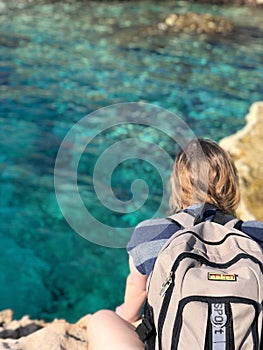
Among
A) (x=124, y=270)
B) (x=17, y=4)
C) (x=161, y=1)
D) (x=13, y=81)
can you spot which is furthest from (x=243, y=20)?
(x=124, y=270)

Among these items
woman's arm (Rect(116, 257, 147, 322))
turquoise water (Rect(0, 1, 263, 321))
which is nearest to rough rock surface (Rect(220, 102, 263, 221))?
turquoise water (Rect(0, 1, 263, 321))

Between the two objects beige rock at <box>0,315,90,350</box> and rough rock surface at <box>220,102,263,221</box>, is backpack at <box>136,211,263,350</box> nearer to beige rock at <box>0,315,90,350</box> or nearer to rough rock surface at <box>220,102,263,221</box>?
beige rock at <box>0,315,90,350</box>

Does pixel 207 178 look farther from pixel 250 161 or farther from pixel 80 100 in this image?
pixel 80 100

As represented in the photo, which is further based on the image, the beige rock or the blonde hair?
the beige rock

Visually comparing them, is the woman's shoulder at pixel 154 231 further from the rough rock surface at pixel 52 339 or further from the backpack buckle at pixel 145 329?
the rough rock surface at pixel 52 339

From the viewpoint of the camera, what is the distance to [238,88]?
10914mm

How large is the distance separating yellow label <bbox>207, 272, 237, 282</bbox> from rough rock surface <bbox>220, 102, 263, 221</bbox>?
11.3 feet

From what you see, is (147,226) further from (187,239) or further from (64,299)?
(64,299)

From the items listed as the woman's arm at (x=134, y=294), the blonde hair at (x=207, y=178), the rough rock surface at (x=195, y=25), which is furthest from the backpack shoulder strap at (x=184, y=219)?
the rough rock surface at (x=195, y=25)

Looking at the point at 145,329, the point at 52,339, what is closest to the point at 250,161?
the point at 52,339

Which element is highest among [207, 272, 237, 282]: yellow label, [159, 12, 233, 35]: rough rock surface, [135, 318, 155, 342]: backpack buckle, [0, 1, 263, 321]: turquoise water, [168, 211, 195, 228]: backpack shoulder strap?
[207, 272, 237, 282]: yellow label

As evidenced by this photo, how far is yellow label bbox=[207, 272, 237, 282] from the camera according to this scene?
7.30ft

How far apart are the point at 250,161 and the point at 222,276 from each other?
476 cm

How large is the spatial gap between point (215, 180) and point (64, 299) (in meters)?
2.46
